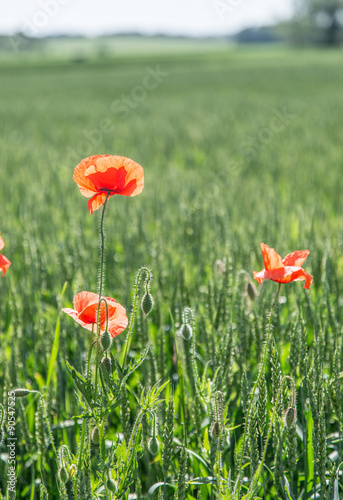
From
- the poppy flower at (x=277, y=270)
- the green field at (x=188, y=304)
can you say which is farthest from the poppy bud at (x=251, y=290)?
the poppy flower at (x=277, y=270)

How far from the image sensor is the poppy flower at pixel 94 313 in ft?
3.26

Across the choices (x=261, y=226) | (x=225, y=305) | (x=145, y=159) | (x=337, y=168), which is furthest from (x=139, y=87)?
(x=225, y=305)

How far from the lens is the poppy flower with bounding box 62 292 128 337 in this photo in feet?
3.26

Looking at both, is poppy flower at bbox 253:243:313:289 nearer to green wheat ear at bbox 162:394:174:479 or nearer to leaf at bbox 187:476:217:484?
green wheat ear at bbox 162:394:174:479

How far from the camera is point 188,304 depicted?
6.02ft

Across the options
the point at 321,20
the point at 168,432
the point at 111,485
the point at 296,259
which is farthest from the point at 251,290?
the point at 321,20

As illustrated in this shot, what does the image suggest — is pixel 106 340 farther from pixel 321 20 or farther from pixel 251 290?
pixel 321 20

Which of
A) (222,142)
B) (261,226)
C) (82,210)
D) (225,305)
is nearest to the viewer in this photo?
(225,305)

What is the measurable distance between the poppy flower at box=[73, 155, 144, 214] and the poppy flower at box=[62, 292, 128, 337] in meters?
0.18

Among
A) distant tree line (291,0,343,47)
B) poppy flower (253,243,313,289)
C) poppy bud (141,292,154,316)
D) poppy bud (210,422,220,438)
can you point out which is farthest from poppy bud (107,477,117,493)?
distant tree line (291,0,343,47)

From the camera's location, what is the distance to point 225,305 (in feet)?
5.22

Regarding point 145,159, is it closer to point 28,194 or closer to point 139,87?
point 28,194

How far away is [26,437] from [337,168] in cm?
441

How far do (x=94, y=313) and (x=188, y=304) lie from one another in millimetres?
857
